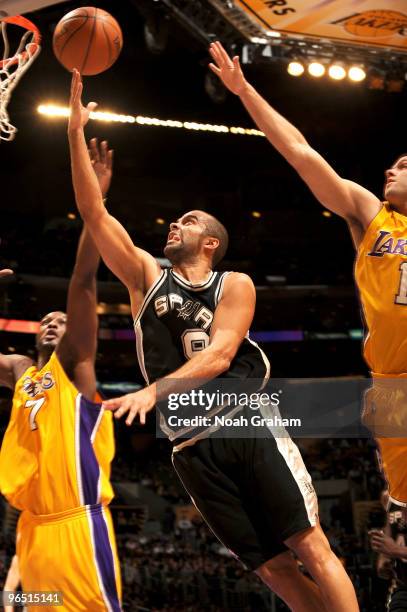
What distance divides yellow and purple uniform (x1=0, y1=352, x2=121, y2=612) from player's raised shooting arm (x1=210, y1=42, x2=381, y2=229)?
1.76 meters

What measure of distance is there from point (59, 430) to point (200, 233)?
1350 millimetres

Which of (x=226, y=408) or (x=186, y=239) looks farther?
(x=186, y=239)

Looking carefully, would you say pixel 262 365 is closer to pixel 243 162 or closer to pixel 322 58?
pixel 322 58

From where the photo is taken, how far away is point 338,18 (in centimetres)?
904

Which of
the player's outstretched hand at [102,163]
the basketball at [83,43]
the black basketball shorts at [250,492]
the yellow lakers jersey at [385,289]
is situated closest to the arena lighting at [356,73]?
the basketball at [83,43]

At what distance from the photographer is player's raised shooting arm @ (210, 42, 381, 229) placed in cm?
418

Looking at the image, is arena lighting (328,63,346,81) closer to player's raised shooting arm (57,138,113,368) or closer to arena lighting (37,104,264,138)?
arena lighting (37,104,264,138)

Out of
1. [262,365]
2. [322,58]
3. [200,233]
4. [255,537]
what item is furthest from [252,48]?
[255,537]

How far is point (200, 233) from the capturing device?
4.50 meters

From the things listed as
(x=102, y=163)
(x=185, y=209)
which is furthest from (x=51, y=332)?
(x=185, y=209)

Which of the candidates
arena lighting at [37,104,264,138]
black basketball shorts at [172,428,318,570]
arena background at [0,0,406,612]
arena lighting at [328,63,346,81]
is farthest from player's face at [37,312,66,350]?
arena lighting at [37,104,264,138]

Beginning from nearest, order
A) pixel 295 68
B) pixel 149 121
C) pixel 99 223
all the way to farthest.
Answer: pixel 99 223
pixel 295 68
pixel 149 121

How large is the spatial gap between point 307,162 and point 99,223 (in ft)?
3.60

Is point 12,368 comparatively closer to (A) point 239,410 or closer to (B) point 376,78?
(A) point 239,410
